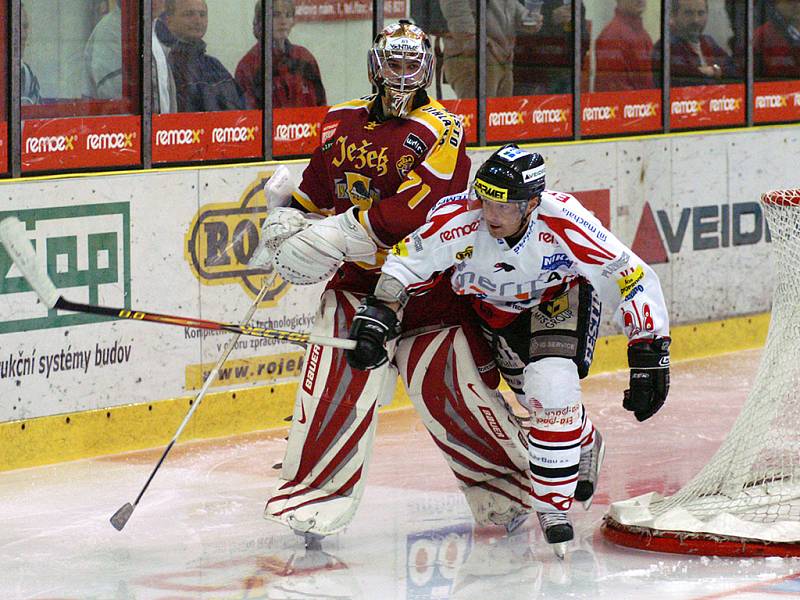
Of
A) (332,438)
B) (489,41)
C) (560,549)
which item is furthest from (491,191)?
(489,41)

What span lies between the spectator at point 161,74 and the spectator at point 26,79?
515mm

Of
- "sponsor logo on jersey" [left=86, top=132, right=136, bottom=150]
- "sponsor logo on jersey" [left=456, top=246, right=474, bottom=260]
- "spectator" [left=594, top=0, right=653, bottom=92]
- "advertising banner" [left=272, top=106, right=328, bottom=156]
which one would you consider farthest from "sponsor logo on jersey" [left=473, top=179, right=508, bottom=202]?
"spectator" [left=594, top=0, right=653, bottom=92]

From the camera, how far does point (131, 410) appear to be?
662 centimetres

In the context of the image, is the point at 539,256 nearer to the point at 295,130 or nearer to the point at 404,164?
the point at 404,164

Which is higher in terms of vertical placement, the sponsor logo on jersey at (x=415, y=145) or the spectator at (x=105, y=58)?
the spectator at (x=105, y=58)

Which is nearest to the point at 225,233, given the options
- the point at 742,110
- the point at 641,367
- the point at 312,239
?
the point at 312,239

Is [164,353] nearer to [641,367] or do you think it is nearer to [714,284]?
[641,367]

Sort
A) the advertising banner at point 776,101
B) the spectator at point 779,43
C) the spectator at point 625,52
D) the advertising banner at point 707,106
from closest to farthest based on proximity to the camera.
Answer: the spectator at point 625,52, the advertising banner at point 707,106, the advertising banner at point 776,101, the spectator at point 779,43

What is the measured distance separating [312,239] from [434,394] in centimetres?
59

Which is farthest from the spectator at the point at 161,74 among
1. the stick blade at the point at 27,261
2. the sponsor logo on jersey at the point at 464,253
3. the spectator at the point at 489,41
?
the sponsor logo on jersey at the point at 464,253

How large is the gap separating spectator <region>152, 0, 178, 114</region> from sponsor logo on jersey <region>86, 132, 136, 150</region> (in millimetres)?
190

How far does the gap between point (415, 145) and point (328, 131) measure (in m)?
0.31

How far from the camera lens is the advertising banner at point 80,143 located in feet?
21.0

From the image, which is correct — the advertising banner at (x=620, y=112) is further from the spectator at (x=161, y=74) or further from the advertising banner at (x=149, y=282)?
the spectator at (x=161, y=74)
